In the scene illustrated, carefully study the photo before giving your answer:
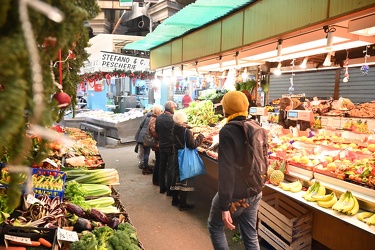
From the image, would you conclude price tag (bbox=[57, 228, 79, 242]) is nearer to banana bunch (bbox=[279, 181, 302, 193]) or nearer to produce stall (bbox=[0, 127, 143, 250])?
produce stall (bbox=[0, 127, 143, 250])

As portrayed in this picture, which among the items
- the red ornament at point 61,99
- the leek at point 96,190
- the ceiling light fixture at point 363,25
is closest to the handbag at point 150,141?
the leek at point 96,190

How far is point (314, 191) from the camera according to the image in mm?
3338

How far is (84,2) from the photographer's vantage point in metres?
1.03

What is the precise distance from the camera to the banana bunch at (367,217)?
264 cm

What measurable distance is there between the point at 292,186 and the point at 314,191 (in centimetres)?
29

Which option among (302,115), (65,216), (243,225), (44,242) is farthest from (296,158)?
(44,242)

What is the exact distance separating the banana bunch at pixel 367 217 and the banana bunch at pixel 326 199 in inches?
10.5

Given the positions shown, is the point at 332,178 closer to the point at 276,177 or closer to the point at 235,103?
the point at 276,177

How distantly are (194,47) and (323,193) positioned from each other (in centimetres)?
471

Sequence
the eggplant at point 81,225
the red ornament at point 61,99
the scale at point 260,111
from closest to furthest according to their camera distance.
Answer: the red ornament at point 61,99, the eggplant at point 81,225, the scale at point 260,111

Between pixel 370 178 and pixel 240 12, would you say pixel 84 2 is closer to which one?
pixel 370 178

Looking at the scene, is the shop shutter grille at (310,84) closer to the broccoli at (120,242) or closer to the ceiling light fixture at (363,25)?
the ceiling light fixture at (363,25)

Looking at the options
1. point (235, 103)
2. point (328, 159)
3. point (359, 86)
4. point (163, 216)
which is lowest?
point (163, 216)

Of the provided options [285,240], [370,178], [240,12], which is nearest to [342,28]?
[370,178]
